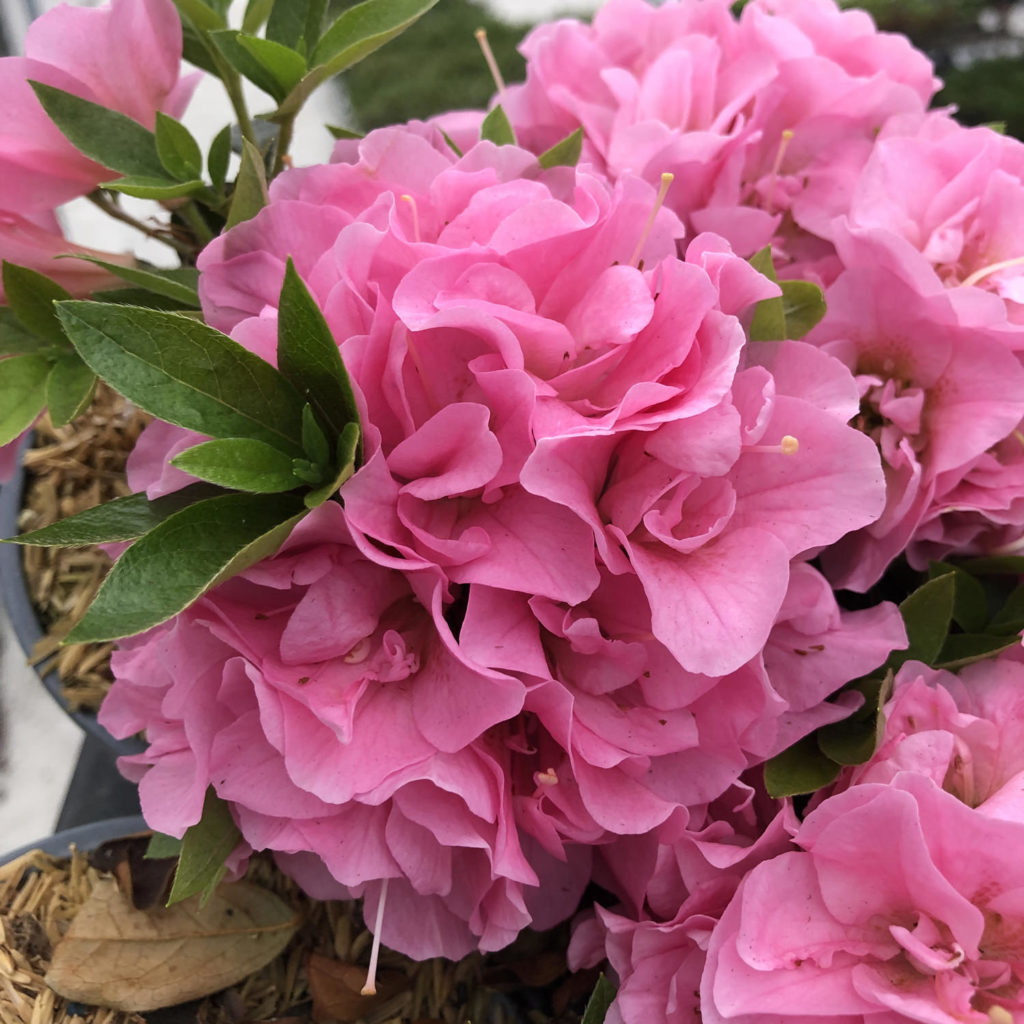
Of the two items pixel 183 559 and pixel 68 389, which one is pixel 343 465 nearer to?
pixel 183 559

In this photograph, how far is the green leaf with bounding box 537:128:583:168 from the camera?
469 millimetres

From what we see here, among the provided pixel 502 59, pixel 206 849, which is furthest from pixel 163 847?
pixel 502 59

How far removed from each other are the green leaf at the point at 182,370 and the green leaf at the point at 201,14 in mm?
209

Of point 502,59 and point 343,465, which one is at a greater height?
point 343,465

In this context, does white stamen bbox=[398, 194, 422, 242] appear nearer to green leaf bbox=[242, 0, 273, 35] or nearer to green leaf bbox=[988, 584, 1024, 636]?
green leaf bbox=[242, 0, 273, 35]

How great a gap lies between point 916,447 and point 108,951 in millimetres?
474

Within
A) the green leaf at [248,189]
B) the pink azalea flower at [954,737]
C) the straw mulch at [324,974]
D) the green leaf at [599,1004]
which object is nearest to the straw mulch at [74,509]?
the straw mulch at [324,974]

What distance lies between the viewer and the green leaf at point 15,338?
0.49 m

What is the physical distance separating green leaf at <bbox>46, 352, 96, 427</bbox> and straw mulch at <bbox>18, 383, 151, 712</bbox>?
139mm

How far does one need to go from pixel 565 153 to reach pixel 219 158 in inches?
6.7

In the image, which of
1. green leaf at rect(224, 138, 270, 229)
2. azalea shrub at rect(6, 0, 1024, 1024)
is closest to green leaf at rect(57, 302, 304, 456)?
azalea shrub at rect(6, 0, 1024, 1024)

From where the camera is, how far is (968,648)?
488 mm

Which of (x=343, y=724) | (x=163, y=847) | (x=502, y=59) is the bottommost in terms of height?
(x=502, y=59)

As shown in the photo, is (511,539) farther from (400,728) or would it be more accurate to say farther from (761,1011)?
(761,1011)
